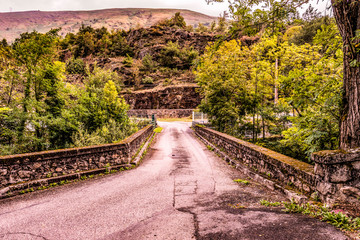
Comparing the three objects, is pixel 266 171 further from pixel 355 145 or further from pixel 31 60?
pixel 31 60

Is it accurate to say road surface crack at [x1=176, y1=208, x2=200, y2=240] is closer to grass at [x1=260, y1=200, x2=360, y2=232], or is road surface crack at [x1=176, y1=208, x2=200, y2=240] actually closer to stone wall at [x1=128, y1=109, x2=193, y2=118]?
grass at [x1=260, y1=200, x2=360, y2=232]

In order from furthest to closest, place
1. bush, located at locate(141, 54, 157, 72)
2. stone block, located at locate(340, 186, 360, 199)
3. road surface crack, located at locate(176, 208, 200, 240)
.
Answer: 1. bush, located at locate(141, 54, 157, 72)
2. stone block, located at locate(340, 186, 360, 199)
3. road surface crack, located at locate(176, 208, 200, 240)

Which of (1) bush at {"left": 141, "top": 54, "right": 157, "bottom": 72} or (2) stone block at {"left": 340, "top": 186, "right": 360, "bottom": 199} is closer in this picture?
(2) stone block at {"left": 340, "top": 186, "right": 360, "bottom": 199}

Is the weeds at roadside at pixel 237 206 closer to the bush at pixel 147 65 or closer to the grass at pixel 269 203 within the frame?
the grass at pixel 269 203

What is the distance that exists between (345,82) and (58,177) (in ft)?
25.9

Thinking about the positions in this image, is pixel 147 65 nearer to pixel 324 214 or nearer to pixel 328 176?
pixel 328 176

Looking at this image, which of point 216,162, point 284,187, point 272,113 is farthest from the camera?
point 272,113

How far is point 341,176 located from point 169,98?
41079mm

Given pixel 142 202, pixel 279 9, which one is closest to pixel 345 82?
pixel 279 9

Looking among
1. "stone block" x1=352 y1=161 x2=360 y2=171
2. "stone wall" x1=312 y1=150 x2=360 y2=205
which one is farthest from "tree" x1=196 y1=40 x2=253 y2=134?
"stone block" x1=352 y1=161 x2=360 y2=171

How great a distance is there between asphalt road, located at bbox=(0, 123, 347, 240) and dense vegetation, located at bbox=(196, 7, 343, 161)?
2.20 meters

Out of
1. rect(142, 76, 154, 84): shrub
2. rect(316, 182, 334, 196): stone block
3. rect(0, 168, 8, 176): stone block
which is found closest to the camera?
rect(316, 182, 334, 196): stone block

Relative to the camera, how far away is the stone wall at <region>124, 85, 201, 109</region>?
43.1 meters

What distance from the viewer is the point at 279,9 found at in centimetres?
444
